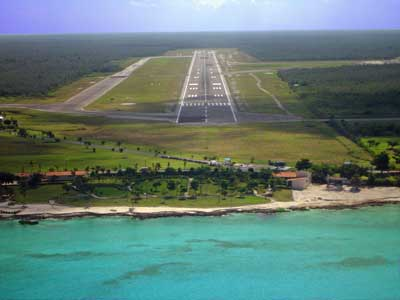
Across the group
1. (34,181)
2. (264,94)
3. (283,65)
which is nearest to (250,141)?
(34,181)

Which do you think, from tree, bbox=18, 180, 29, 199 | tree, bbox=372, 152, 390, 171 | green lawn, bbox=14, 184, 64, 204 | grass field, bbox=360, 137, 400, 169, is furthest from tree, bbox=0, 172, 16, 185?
grass field, bbox=360, 137, 400, 169

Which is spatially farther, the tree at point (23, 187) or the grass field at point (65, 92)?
the grass field at point (65, 92)

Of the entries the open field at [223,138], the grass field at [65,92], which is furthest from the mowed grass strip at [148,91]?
the open field at [223,138]

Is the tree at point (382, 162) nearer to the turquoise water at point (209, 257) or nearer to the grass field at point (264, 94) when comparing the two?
the turquoise water at point (209, 257)

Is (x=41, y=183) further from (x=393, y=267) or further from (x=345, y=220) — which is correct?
(x=393, y=267)

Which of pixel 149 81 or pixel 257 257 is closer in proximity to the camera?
pixel 257 257

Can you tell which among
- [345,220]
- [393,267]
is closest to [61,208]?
[345,220]

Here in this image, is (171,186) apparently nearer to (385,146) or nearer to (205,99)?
(385,146)
